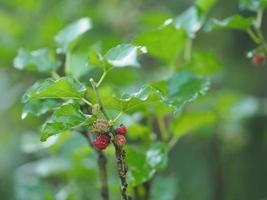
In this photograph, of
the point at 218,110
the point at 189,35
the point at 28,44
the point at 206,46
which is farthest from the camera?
the point at 206,46

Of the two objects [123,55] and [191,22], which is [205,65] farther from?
[123,55]

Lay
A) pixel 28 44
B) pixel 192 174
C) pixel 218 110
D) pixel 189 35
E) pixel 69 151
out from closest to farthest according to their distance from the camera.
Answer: pixel 189 35, pixel 69 151, pixel 218 110, pixel 28 44, pixel 192 174

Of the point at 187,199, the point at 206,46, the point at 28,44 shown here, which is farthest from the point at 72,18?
the point at 187,199

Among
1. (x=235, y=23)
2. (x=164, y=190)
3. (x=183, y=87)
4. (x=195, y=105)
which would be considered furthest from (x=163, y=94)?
(x=195, y=105)

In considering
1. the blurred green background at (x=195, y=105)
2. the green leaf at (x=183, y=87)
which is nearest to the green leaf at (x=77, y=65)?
the green leaf at (x=183, y=87)

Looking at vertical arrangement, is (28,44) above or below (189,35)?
above

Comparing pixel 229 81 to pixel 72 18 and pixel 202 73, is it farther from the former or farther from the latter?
pixel 202 73

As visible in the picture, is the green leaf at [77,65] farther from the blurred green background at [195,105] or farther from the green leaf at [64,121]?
the blurred green background at [195,105]
